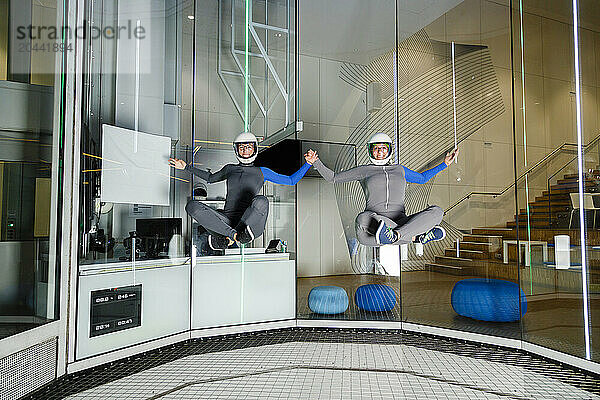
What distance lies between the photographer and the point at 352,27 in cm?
625

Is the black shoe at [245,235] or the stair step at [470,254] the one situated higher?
the black shoe at [245,235]

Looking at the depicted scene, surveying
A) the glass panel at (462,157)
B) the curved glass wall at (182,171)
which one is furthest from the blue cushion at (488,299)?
the curved glass wall at (182,171)

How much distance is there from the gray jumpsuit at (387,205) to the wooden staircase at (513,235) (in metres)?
1.07

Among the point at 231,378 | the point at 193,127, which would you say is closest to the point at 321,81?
the point at 193,127

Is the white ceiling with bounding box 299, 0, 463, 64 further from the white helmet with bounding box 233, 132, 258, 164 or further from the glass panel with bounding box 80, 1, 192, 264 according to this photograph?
the white helmet with bounding box 233, 132, 258, 164

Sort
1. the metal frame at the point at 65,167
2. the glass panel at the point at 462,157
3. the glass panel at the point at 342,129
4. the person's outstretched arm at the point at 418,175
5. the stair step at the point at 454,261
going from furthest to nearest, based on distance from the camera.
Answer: the glass panel at the point at 342,129 < the stair step at the point at 454,261 < the glass panel at the point at 462,157 < the person's outstretched arm at the point at 418,175 < the metal frame at the point at 65,167

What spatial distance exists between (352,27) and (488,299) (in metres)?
3.69

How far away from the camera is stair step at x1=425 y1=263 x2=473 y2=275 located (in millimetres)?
5609

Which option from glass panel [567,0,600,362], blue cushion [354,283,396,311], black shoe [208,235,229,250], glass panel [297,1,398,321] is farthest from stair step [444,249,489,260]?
black shoe [208,235,229,250]

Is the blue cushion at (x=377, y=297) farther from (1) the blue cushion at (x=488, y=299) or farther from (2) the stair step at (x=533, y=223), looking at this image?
(2) the stair step at (x=533, y=223)

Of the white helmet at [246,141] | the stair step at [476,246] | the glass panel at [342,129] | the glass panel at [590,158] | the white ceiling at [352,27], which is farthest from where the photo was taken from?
the white ceiling at [352,27]

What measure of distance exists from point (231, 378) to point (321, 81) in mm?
3883

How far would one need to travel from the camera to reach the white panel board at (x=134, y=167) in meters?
4.68

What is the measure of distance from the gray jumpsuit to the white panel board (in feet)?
5.68
